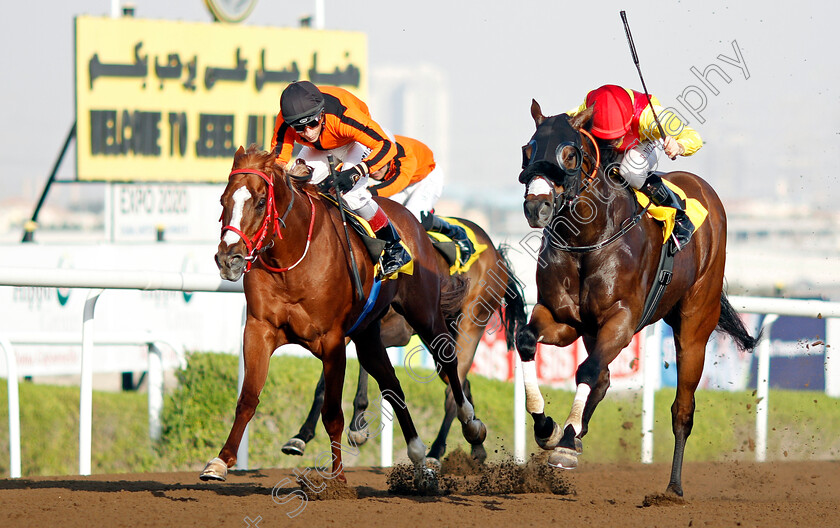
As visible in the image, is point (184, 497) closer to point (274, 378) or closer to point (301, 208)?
point (301, 208)

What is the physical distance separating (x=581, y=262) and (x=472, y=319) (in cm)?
204

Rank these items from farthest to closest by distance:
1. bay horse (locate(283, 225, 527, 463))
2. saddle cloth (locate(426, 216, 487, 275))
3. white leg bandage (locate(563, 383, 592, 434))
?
saddle cloth (locate(426, 216, 487, 275)) → bay horse (locate(283, 225, 527, 463)) → white leg bandage (locate(563, 383, 592, 434))

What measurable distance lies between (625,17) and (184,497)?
→ 283 cm

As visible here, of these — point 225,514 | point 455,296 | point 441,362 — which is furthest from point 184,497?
point 455,296

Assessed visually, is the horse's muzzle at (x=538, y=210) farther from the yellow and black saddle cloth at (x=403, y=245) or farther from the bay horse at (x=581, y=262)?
the yellow and black saddle cloth at (x=403, y=245)

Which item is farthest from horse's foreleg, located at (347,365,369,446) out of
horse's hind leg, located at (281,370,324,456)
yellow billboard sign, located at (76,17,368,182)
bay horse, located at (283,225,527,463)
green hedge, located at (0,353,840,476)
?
yellow billboard sign, located at (76,17,368,182)

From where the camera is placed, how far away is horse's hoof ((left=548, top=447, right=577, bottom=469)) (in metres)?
4.14

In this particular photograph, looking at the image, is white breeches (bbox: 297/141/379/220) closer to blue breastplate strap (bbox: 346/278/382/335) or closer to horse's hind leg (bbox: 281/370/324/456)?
blue breastplate strap (bbox: 346/278/382/335)

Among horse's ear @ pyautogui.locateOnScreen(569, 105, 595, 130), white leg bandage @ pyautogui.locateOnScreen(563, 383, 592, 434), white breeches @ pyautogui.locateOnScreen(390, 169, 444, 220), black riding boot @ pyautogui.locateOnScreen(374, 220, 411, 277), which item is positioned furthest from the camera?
white breeches @ pyautogui.locateOnScreen(390, 169, 444, 220)

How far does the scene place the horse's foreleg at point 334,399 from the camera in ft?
15.0

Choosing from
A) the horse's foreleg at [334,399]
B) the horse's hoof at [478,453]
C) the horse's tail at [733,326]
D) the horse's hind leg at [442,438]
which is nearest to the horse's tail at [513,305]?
the horse's hind leg at [442,438]

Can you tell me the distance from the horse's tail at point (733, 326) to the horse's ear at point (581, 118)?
5.51ft

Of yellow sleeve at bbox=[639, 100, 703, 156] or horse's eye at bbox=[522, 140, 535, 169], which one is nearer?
horse's eye at bbox=[522, 140, 535, 169]

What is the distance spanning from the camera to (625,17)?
4754mm
